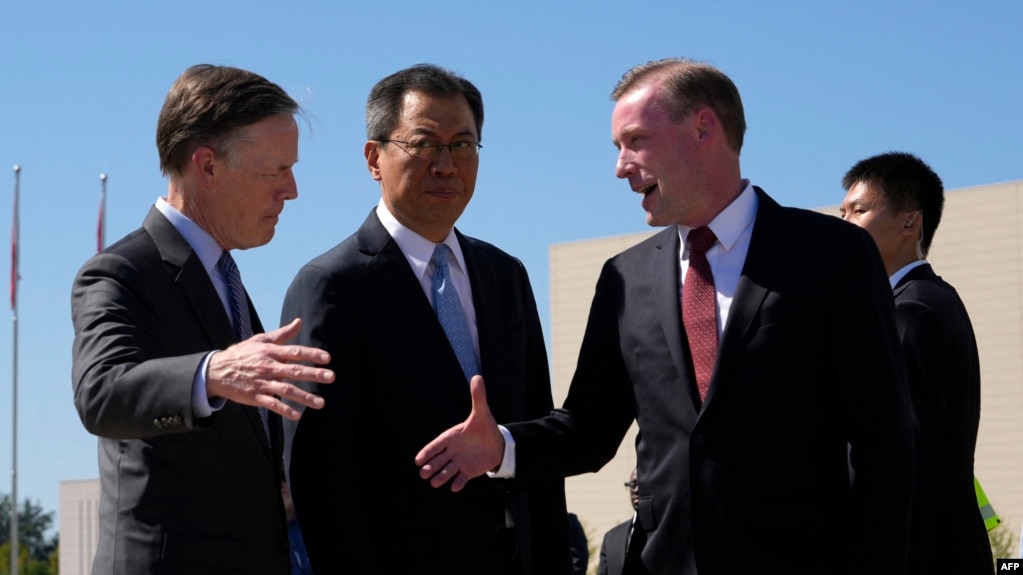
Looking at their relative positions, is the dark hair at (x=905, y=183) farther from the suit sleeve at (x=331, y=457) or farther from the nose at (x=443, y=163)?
the suit sleeve at (x=331, y=457)

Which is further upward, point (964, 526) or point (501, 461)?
point (501, 461)

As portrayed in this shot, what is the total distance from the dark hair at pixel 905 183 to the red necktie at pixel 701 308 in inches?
80.3

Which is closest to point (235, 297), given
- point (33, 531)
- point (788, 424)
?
point (788, 424)

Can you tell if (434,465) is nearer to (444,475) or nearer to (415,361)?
(444,475)

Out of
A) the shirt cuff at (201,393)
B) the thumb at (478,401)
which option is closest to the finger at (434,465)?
the thumb at (478,401)

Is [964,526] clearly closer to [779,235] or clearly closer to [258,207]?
[779,235]

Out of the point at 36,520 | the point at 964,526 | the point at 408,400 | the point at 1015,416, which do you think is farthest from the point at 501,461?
the point at 36,520

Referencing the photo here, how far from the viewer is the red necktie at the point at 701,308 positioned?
438 cm

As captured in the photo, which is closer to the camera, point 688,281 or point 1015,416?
point 688,281

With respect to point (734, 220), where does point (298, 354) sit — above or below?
below

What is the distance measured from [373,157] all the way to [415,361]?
88 cm

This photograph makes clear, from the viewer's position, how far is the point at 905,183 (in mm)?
6352

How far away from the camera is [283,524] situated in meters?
4.39

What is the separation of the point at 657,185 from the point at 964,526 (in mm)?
2013
